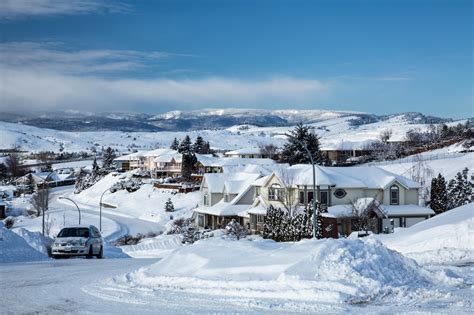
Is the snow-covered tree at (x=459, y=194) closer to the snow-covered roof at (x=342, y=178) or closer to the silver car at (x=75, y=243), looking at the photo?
the snow-covered roof at (x=342, y=178)

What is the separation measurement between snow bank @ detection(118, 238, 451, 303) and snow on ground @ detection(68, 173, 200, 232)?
6451cm

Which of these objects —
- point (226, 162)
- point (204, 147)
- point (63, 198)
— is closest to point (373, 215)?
point (226, 162)

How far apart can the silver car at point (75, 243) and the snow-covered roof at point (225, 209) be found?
4060cm

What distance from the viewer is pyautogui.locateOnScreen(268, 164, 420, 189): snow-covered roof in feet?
182

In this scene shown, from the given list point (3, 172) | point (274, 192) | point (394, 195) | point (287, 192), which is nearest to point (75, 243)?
point (287, 192)

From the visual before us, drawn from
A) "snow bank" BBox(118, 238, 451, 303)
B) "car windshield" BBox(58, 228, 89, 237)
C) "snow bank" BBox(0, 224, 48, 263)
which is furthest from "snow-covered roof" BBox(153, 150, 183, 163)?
"snow bank" BBox(118, 238, 451, 303)

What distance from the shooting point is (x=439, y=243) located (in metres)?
20.8

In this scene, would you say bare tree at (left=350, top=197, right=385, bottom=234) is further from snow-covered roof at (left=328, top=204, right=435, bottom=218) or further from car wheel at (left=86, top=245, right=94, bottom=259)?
car wheel at (left=86, top=245, right=94, bottom=259)

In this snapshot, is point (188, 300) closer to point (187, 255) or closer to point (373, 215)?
point (187, 255)

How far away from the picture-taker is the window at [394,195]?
57.0m

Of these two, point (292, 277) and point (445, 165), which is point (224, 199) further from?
point (292, 277)

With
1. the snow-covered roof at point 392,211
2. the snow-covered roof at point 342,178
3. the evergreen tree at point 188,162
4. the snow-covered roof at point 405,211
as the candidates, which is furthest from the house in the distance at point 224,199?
the evergreen tree at point 188,162

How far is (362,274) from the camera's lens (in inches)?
477

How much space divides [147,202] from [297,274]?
3542 inches
